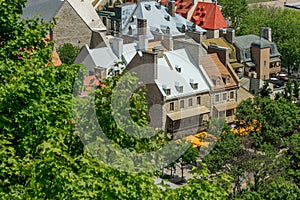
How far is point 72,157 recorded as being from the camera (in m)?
15.8

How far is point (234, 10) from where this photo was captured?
81.3 m

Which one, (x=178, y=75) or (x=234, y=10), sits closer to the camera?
(x=178, y=75)

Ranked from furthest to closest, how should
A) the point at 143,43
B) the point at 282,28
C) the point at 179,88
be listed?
the point at 282,28 → the point at 143,43 → the point at 179,88

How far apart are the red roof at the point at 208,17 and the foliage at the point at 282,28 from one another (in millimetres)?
3945

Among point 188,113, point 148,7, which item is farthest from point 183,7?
point 188,113

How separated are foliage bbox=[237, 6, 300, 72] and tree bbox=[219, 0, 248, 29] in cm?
118

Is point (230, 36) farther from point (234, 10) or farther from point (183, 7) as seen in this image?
point (234, 10)

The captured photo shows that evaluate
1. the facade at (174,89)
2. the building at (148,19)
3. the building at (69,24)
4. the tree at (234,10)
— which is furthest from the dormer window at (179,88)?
the tree at (234,10)

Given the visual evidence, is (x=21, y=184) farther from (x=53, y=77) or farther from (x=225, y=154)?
(x=225, y=154)

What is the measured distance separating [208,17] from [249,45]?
317 inches

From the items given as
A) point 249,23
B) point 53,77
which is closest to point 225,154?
point 53,77

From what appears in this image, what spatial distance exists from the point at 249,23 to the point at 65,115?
6035 centimetres

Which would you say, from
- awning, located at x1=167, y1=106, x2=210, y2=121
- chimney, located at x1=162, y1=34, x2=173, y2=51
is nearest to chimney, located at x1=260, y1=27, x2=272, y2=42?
chimney, located at x1=162, y1=34, x2=173, y2=51

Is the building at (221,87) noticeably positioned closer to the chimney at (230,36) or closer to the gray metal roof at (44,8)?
the chimney at (230,36)
